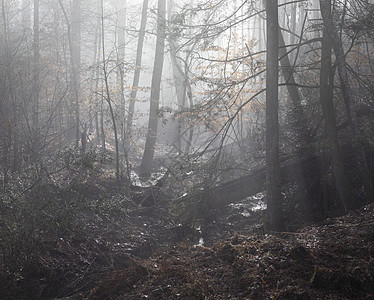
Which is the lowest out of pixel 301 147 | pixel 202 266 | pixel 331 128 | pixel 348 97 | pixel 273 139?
pixel 202 266

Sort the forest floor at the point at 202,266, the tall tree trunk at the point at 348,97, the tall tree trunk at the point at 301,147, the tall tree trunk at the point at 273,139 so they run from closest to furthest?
the forest floor at the point at 202,266
the tall tree trunk at the point at 348,97
the tall tree trunk at the point at 273,139
the tall tree trunk at the point at 301,147

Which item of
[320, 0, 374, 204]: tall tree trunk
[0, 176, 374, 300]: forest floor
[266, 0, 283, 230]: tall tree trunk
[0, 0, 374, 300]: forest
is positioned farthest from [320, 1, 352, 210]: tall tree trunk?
[266, 0, 283, 230]: tall tree trunk

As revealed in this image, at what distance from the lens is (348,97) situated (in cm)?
752

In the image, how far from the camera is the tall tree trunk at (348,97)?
7234 mm

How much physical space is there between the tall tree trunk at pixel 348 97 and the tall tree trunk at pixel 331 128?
225 millimetres

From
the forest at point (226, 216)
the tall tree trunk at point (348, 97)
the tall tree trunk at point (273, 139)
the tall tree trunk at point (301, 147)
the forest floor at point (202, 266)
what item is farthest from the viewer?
the tall tree trunk at point (301, 147)

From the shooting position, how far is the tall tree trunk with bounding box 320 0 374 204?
723cm

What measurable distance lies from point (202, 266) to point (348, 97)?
4.39 metres

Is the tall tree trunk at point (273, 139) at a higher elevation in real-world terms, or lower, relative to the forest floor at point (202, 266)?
higher

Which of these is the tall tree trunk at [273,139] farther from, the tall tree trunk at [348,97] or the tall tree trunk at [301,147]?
the tall tree trunk at [348,97]

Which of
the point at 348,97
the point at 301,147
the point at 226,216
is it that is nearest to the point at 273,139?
the point at 301,147

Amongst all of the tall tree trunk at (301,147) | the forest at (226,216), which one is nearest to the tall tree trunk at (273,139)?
the forest at (226,216)

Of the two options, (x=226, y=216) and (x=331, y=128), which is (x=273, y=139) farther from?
(x=226, y=216)

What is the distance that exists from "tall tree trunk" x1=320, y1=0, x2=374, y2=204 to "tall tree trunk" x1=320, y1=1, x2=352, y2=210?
22 centimetres
